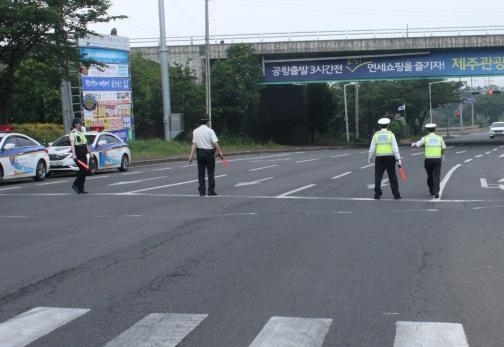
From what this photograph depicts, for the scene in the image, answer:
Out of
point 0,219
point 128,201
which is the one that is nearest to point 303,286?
point 0,219

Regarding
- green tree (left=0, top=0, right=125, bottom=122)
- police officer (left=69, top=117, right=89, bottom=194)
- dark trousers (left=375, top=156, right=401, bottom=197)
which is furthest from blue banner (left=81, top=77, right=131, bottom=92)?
dark trousers (left=375, top=156, right=401, bottom=197)

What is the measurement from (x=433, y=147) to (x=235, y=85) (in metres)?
32.7

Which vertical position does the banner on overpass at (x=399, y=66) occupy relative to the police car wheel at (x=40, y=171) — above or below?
above

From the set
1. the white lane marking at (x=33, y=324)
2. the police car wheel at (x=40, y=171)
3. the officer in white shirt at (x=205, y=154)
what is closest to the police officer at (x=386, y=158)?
the officer in white shirt at (x=205, y=154)

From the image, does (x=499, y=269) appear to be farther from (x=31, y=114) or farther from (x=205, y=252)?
(x=31, y=114)

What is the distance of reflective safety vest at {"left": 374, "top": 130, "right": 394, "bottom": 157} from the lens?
15219 mm

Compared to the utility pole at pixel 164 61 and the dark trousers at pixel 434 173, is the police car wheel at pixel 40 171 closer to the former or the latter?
the dark trousers at pixel 434 173

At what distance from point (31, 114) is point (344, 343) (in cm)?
3523

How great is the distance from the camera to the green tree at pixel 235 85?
47.3 meters

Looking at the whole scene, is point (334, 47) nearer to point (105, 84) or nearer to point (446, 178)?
point (105, 84)

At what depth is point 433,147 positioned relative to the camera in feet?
51.4

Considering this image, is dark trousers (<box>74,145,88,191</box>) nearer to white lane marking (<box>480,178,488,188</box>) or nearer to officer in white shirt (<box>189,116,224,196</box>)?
officer in white shirt (<box>189,116,224,196</box>)

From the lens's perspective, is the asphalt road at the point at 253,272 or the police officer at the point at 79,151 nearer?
the asphalt road at the point at 253,272

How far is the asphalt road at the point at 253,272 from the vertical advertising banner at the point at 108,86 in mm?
18768
